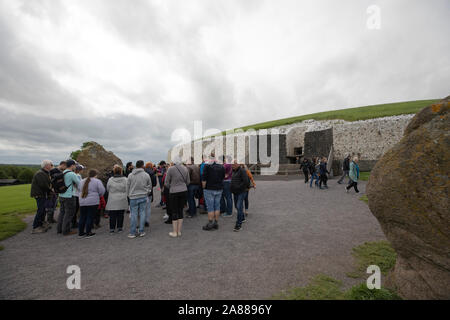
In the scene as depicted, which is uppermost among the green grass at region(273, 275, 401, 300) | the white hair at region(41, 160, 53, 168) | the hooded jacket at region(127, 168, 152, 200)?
the white hair at region(41, 160, 53, 168)

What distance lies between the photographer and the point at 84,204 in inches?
225

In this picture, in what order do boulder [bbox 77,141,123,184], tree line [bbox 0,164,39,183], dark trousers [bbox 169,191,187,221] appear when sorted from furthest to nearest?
tree line [bbox 0,164,39,183] → boulder [bbox 77,141,123,184] → dark trousers [bbox 169,191,187,221]

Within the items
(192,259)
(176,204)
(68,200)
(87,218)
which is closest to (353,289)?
(192,259)

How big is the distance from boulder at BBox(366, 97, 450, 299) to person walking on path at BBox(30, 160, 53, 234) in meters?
8.37

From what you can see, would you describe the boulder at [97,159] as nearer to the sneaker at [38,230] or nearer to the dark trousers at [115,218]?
the sneaker at [38,230]

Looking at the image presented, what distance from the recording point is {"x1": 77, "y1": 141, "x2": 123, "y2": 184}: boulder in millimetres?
8648

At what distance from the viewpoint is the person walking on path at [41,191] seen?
6.06 metres

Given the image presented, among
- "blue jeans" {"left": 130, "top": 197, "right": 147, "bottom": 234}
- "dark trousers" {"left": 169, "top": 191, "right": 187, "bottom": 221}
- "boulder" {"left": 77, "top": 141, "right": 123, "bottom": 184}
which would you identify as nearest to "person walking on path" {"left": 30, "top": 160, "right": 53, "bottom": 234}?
"boulder" {"left": 77, "top": 141, "right": 123, "bottom": 184}

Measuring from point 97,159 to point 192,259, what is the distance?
7.36 meters

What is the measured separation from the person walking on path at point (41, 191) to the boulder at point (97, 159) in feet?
6.60

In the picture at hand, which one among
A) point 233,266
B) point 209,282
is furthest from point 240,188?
point 209,282

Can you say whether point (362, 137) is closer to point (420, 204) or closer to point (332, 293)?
point (420, 204)

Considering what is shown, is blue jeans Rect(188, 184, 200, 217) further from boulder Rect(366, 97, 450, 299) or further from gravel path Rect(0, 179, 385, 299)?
boulder Rect(366, 97, 450, 299)

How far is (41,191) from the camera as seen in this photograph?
6098mm
